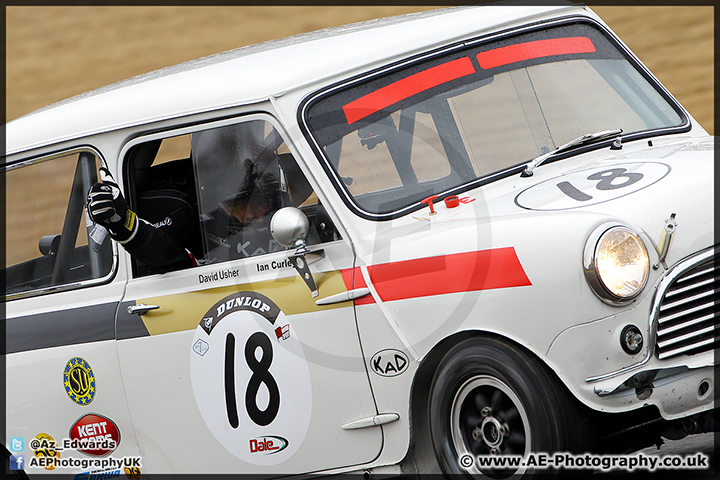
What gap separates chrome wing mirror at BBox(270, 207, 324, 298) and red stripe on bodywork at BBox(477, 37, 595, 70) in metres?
1.23

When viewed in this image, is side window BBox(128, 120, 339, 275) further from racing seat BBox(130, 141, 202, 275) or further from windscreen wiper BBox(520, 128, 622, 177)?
windscreen wiper BBox(520, 128, 622, 177)

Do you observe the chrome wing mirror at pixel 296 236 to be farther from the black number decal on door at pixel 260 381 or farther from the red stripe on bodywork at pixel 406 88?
the red stripe on bodywork at pixel 406 88

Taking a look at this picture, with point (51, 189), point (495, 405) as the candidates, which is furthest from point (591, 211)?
point (51, 189)

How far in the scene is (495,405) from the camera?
11.2 ft

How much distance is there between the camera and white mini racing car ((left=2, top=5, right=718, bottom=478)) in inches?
129

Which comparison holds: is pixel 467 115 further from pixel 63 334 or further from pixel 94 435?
pixel 94 435

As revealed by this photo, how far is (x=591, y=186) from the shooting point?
3.64 meters

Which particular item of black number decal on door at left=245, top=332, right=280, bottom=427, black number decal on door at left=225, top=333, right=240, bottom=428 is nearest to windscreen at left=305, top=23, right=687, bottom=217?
black number decal on door at left=245, top=332, right=280, bottom=427

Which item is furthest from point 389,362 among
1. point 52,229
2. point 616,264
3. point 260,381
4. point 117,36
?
point 117,36

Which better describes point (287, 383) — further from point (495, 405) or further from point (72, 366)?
point (72, 366)

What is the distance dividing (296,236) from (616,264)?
4.24 ft

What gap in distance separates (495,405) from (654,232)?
33.6 inches

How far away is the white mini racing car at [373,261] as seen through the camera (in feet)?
10.7

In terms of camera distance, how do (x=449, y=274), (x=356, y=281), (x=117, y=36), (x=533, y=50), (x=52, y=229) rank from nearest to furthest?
1. (x=449, y=274)
2. (x=356, y=281)
3. (x=533, y=50)
4. (x=52, y=229)
5. (x=117, y=36)
